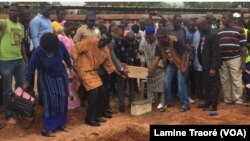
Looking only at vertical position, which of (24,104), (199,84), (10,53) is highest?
(10,53)

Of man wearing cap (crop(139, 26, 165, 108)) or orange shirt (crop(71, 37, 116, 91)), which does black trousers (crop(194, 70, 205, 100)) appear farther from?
orange shirt (crop(71, 37, 116, 91))

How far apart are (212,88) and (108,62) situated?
214cm

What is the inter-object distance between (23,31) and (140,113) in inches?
110

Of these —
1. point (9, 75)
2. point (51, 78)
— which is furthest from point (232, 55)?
point (9, 75)

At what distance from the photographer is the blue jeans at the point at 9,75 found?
7598 mm

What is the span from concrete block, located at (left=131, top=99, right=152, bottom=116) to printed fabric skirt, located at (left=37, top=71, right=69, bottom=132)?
1.67 m

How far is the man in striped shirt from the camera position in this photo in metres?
9.06

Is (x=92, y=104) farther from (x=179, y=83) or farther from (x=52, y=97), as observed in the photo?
(x=179, y=83)

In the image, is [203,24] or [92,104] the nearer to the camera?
[92,104]

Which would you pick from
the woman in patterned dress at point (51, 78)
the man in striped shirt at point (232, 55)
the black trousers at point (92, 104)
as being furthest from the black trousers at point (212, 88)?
the woman in patterned dress at point (51, 78)

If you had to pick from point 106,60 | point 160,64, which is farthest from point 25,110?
point 160,64

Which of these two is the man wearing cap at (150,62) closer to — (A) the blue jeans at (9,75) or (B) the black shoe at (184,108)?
(B) the black shoe at (184,108)

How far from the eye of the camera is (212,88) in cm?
875

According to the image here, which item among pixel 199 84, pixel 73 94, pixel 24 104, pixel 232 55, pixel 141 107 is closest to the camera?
pixel 24 104
